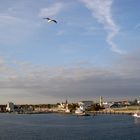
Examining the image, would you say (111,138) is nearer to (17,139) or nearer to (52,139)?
(52,139)

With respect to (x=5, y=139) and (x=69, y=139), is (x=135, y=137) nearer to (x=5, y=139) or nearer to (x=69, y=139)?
(x=69, y=139)

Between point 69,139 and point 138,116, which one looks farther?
point 138,116

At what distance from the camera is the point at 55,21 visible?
45.5m

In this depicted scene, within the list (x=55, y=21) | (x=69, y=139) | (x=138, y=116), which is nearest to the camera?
(x=55, y=21)

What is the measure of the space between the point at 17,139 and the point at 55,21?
54290mm

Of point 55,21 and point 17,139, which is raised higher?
point 55,21

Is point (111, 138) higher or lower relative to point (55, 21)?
lower

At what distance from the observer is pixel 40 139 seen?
93562mm

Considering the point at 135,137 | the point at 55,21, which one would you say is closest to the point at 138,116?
the point at 135,137

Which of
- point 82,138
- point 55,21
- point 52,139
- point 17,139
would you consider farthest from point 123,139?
point 55,21

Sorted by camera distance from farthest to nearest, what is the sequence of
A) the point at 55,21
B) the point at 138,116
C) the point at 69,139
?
the point at 138,116 → the point at 69,139 → the point at 55,21

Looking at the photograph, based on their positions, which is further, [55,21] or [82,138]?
[82,138]

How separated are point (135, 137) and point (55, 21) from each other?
191ft

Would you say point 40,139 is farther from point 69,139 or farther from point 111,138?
point 111,138
